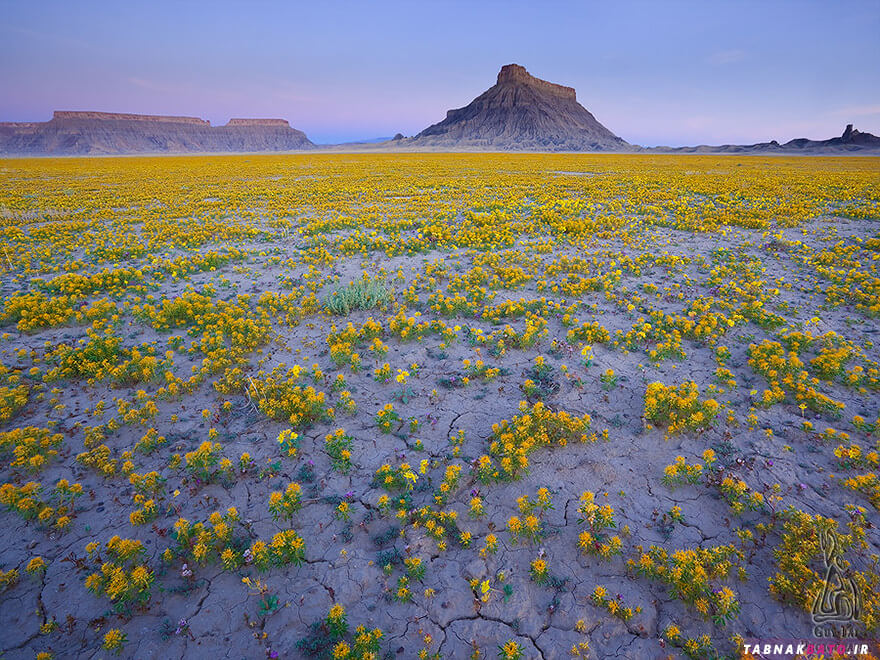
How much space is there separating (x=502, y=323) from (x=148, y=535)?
23.0ft

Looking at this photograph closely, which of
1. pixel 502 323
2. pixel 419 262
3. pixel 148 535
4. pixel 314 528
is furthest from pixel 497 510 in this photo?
pixel 419 262

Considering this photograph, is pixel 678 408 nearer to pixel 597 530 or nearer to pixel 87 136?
pixel 597 530

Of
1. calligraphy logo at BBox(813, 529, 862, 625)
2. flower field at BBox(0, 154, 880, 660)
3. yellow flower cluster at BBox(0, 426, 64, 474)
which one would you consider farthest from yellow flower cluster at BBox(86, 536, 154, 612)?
calligraphy logo at BBox(813, 529, 862, 625)

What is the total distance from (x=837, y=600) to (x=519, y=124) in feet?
631

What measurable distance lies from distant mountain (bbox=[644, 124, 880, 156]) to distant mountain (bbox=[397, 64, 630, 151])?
3973 centimetres

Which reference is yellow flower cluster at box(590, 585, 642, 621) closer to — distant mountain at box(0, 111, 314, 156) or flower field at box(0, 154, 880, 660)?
flower field at box(0, 154, 880, 660)

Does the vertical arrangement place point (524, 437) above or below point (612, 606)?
above

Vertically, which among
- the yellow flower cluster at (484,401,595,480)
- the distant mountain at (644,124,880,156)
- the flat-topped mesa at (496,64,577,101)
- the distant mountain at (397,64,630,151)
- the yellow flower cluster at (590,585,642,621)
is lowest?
the yellow flower cluster at (590,585,642,621)

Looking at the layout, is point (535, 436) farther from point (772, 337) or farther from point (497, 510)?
point (772, 337)

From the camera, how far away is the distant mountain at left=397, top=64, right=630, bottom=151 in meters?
154

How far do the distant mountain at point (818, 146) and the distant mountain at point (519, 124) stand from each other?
130ft

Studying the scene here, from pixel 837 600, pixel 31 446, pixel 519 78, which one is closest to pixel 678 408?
pixel 837 600

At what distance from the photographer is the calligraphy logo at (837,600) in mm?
3445

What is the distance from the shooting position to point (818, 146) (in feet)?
398
